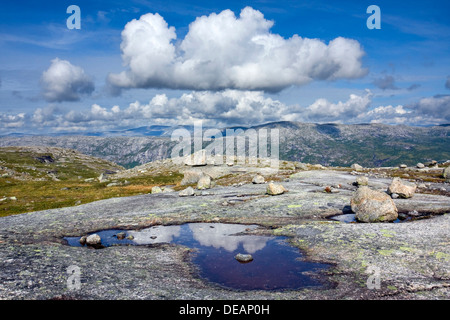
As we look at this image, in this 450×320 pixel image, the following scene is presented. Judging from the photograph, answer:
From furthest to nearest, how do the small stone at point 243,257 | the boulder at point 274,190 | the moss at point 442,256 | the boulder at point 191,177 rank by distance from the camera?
1. the boulder at point 191,177
2. the boulder at point 274,190
3. the small stone at point 243,257
4. the moss at point 442,256

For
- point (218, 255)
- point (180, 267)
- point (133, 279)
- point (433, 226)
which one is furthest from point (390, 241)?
point (133, 279)

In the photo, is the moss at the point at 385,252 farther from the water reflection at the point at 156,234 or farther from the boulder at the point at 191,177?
the boulder at the point at 191,177

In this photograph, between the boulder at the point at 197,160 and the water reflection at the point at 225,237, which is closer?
the water reflection at the point at 225,237

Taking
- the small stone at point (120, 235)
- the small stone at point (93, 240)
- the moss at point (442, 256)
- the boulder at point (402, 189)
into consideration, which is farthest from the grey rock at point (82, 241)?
the boulder at point (402, 189)

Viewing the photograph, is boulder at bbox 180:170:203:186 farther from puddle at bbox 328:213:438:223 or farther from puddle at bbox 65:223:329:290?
puddle at bbox 328:213:438:223

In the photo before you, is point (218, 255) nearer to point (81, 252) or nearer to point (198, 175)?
point (81, 252)

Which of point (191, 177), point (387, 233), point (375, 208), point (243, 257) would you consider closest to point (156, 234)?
point (243, 257)

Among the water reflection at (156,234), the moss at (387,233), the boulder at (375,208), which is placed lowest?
the water reflection at (156,234)
